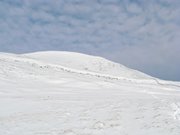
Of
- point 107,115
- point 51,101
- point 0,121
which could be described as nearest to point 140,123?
point 107,115

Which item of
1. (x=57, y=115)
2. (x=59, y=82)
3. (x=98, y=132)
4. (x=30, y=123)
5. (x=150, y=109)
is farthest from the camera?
(x=59, y=82)

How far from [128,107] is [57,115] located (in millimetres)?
3379

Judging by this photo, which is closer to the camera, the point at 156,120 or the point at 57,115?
the point at 156,120

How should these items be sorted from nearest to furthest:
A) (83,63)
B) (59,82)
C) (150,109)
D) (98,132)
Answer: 1. (98,132)
2. (150,109)
3. (59,82)
4. (83,63)

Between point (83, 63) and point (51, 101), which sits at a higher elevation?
point (83, 63)

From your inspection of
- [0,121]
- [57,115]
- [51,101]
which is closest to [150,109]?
[57,115]

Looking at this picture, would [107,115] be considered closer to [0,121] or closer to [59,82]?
[0,121]

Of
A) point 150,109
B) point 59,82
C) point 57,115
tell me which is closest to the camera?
point 57,115

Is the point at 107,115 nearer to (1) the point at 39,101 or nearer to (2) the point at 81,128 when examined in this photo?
(2) the point at 81,128

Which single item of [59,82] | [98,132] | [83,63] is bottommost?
[98,132]

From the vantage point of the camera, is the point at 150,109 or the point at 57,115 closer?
Answer: the point at 57,115

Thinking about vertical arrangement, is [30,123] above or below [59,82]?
below

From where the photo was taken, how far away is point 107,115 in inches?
440

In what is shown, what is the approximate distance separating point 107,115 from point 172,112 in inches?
99.8
